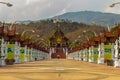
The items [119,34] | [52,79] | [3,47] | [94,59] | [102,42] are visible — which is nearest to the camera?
[52,79]

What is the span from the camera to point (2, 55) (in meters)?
Answer: 75.4

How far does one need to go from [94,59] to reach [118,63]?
48.0 meters

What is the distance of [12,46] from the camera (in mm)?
94000

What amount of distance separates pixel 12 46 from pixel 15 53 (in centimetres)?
179

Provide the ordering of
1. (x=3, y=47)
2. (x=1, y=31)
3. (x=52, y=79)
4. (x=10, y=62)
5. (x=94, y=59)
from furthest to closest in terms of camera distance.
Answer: (x=94, y=59) < (x=10, y=62) < (x=3, y=47) < (x=1, y=31) < (x=52, y=79)

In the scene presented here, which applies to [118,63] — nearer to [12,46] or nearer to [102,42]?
[102,42]

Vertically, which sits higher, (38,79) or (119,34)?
(119,34)

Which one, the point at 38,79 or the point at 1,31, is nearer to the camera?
the point at 38,79

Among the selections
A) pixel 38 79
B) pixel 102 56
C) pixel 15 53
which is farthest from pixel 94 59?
pixel 38 79

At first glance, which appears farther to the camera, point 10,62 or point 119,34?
point 10,62

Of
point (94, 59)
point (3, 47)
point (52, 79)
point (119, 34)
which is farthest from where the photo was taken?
point (94, 59)

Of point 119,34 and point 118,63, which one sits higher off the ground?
point 119,34

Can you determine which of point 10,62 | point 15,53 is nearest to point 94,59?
point 15,53

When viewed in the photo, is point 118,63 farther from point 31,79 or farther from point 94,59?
point 94,59
